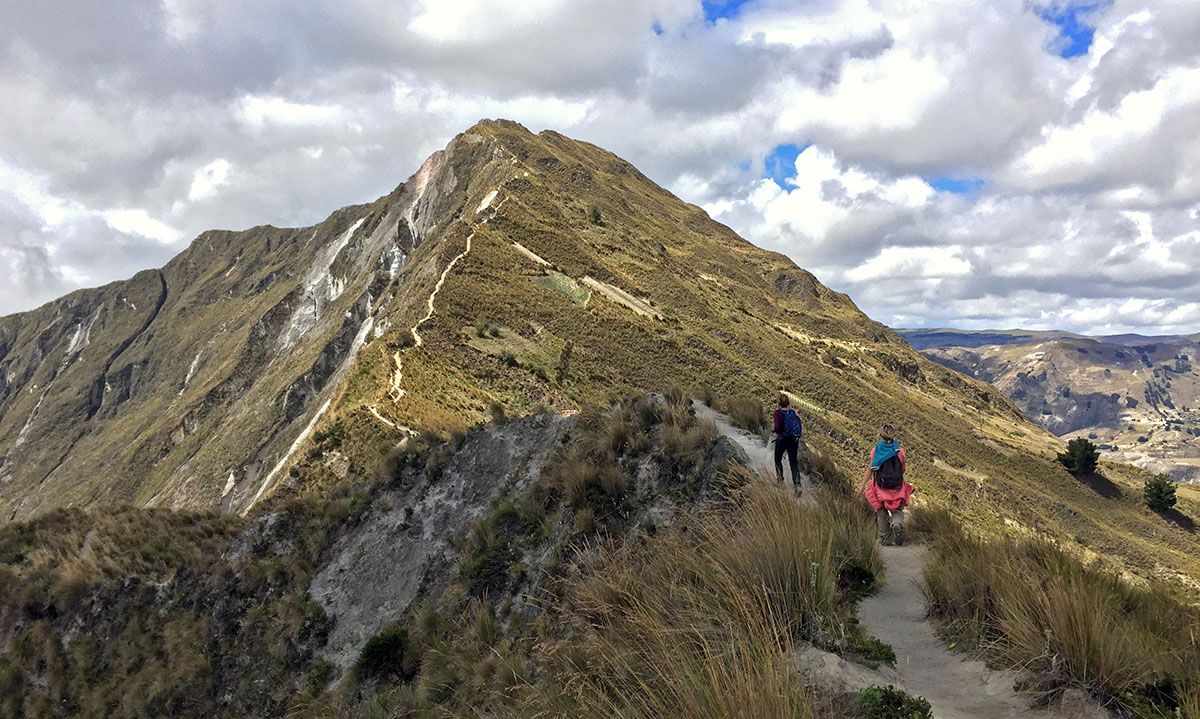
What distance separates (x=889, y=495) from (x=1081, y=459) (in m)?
77.2

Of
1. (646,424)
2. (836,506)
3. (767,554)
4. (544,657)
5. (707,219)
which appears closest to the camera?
(767,554)

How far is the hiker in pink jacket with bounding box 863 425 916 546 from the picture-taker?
28.4ft

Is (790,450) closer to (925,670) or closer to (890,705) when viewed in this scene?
(925,670)

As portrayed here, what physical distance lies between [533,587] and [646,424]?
365 centimetres

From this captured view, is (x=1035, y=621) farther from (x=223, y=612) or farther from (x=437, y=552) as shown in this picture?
(x=223, y=612)

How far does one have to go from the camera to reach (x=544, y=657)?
5750mm

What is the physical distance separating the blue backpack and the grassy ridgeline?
3.58 metres

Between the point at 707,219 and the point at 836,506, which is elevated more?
the point at 707,219

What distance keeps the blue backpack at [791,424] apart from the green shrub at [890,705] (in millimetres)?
5735

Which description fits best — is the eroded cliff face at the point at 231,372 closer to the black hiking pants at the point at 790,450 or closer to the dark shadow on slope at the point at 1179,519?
the black hiking pants at the point at 790,450

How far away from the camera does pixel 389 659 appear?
9.89m

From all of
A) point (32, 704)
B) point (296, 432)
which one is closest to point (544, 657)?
point (32, 704)

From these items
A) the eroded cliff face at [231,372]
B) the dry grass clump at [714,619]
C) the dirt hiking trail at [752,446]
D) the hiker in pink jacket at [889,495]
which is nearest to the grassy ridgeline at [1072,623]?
the dry grass clump at [714,619]

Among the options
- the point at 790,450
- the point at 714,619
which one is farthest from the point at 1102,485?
the point at 714,619
